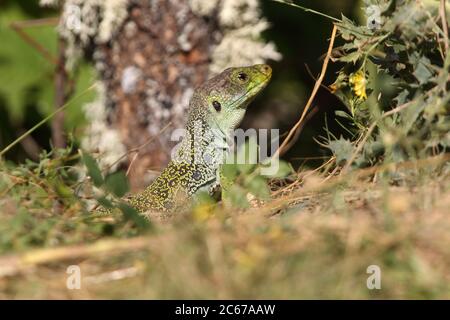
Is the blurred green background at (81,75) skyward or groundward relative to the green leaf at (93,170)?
skyward

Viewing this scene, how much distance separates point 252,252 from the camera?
2201 mm

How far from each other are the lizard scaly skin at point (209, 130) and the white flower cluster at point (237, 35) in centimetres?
148

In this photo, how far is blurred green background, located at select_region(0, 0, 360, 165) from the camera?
22.0 ft

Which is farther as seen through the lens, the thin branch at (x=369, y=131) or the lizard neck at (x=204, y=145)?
the lizard neck at (x=204, y=145)

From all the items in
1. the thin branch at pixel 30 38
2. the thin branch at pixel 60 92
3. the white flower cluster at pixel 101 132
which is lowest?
the white flower cluster at pixel 101 132

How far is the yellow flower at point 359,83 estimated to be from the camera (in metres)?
3.44

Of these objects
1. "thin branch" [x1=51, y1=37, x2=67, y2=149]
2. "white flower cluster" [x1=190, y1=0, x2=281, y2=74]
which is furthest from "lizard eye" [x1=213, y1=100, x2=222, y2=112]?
"thin branch" [x1=51, y1=37, x2=67, y2=149]

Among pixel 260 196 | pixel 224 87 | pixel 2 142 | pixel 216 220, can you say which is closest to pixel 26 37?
pixel 2 142

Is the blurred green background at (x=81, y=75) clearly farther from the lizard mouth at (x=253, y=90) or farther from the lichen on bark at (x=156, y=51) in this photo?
the lizard mouth at (x=253, y=90)

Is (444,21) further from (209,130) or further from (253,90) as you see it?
(209,130)

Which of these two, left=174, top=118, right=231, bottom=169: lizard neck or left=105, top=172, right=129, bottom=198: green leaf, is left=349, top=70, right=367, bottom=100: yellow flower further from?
left=105, top=172, right=129, bottom=198: green leaf

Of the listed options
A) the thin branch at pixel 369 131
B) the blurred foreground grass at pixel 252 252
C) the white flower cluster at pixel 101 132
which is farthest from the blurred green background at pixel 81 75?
the blurred foreground grass at pixel 252 252

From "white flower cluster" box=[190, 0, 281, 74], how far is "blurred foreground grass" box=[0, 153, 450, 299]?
2.99 meters
